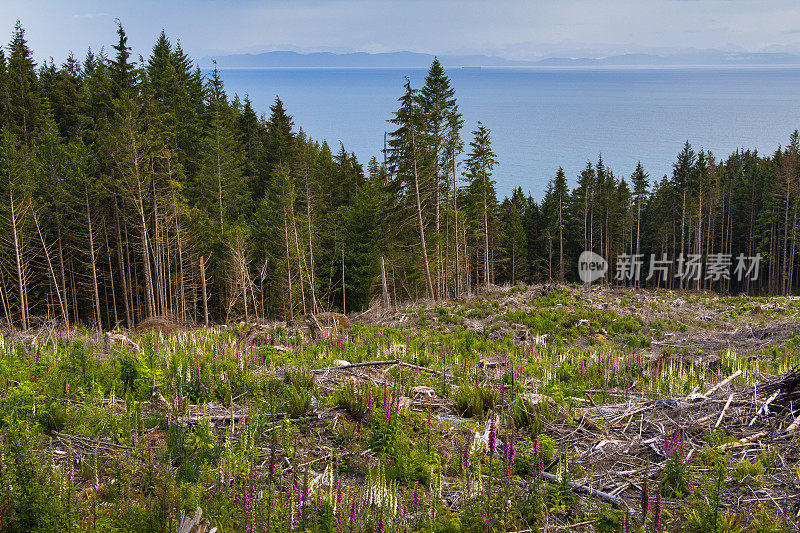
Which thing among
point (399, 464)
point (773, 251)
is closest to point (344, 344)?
point (399, 464)

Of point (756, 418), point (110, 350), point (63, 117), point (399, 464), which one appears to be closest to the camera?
point (399, 464)

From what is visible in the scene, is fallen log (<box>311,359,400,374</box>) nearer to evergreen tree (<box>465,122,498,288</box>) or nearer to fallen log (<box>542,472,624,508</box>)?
fallen log (<box>542,472,624,508</box>)

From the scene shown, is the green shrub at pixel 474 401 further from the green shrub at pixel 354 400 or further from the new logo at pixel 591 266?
the new logo at pixel 591 266

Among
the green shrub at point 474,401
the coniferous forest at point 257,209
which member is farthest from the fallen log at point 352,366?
the coniferous forest at point 257,209

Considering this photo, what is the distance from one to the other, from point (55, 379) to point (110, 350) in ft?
10.7

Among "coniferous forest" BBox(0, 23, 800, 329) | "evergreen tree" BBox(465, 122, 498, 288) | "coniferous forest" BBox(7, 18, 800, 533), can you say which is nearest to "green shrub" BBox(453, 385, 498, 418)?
"coniferous forest" BBox(7, 18, 800, 533)

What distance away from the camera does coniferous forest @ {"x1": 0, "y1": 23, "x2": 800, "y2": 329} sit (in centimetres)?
3075

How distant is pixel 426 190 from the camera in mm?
31594

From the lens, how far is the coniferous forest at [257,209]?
30.8 meters


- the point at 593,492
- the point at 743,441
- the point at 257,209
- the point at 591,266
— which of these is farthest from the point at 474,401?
the point at 591,266

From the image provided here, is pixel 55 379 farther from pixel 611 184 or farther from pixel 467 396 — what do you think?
pixel 611 184

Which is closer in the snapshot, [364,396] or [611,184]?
[364,396]

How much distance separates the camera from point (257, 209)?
Answer: 48.9 m

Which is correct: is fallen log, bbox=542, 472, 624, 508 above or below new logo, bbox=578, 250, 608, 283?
above
